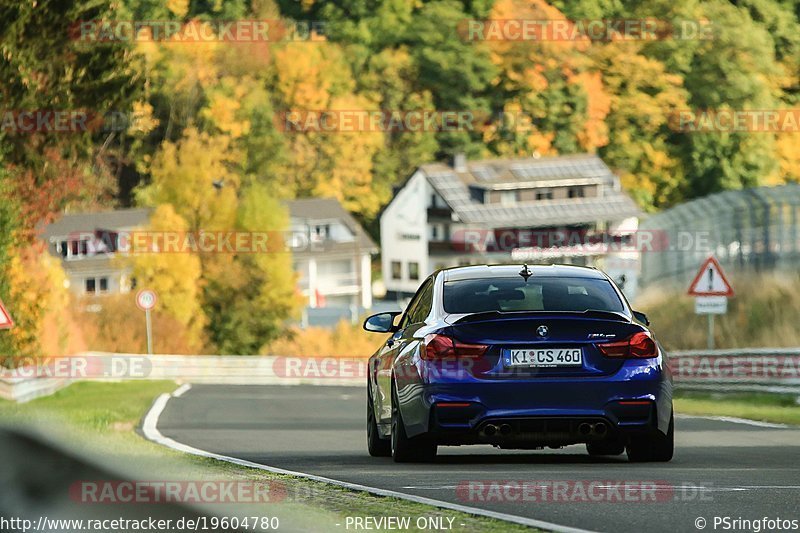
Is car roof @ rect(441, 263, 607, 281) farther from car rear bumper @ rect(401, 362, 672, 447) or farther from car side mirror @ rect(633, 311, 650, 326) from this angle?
car rear bumper @ rect(401, 362, 672, 447)

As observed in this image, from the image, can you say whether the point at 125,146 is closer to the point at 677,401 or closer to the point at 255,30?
the point at 255,30

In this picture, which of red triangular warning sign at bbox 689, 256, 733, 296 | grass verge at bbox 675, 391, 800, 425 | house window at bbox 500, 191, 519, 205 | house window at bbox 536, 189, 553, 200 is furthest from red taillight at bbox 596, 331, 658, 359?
house window at bbox 536, 189, 553, 200

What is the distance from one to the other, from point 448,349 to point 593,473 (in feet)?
3.69

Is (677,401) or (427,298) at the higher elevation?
(427,298)

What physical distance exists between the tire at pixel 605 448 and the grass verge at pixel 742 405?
354 inches

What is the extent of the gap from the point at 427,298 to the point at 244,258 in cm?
8124

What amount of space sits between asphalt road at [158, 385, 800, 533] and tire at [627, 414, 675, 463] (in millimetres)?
82

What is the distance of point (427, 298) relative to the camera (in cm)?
1193

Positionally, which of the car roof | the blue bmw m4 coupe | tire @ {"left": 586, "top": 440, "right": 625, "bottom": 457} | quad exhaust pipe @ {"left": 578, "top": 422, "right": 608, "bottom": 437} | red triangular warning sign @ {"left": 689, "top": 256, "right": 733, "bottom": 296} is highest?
the car roof

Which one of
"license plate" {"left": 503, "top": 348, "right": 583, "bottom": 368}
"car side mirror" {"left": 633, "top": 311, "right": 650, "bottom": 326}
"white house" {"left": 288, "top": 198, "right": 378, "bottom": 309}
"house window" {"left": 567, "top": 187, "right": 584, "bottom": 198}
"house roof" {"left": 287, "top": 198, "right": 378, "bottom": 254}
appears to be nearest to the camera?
"license plate" {"left": 503, "top": 348, "right": 583, "bottom": 368}

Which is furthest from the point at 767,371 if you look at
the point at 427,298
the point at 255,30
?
the point at 255,30

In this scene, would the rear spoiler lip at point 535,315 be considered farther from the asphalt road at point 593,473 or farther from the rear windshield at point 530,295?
the asphalt road at point 593,473

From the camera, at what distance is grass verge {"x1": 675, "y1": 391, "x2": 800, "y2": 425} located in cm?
2308

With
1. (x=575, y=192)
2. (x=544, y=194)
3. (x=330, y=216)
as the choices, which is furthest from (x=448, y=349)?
(x=575, y=192)
